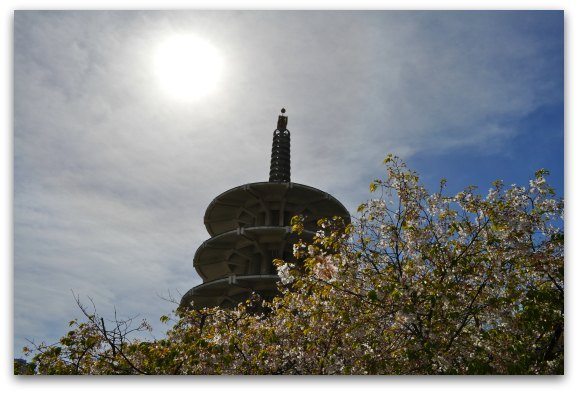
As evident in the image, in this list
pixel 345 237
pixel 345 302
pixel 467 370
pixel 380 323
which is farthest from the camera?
pixel 345 237

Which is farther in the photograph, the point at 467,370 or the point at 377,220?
the point at 377,220

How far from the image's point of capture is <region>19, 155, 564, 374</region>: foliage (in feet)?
24.4

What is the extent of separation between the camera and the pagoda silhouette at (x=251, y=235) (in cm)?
2391

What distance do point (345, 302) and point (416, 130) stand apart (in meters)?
3.03

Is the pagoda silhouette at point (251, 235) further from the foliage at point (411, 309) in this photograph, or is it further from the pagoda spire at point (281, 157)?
the foliage at point (411, 309)

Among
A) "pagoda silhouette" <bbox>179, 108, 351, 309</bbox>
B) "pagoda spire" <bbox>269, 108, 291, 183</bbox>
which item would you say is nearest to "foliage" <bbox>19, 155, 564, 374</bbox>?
"pagoda silhouette" <bbox>179, 108, 351, 309</bbox>

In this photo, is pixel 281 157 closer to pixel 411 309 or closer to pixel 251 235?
pixel 251 235

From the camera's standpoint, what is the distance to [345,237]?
9.21 m

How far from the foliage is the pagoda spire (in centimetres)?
2284

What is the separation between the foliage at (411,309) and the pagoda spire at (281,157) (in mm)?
22842

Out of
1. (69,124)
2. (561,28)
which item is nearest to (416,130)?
(561,28)
